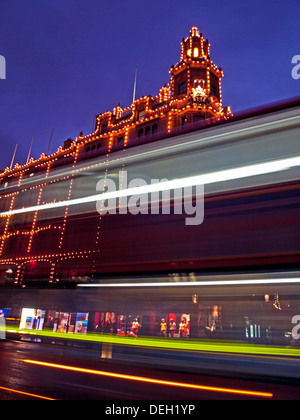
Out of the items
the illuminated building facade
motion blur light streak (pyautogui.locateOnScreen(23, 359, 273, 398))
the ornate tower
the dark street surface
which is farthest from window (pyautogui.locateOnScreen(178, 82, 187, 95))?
motion blur light streak (pyautogui.locateOnScreen(23, 359, 273, 398))

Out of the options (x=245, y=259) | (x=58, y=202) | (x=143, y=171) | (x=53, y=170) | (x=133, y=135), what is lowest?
(x=245, y=259)

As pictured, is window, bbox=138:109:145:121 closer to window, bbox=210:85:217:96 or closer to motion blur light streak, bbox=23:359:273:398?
window, bbox=210:85:217:96

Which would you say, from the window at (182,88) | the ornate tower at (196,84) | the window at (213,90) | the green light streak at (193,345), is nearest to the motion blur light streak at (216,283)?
the green light streak at (193,345)

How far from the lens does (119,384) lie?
4543mm

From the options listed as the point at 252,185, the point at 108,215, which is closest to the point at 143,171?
the point at 108,215

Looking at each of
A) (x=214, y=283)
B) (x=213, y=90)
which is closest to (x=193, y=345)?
(x=214, y=283)

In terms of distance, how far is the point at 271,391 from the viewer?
4.36 meters

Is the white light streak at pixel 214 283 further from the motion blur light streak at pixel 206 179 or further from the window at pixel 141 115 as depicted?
the window at pixel 141 115

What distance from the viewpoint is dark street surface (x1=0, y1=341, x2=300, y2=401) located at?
387 cm

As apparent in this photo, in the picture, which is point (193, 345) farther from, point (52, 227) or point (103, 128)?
point (103, 128)

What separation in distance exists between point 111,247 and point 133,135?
16.5 m

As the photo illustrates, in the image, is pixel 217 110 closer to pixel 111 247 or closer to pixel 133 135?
pixel 133 135
